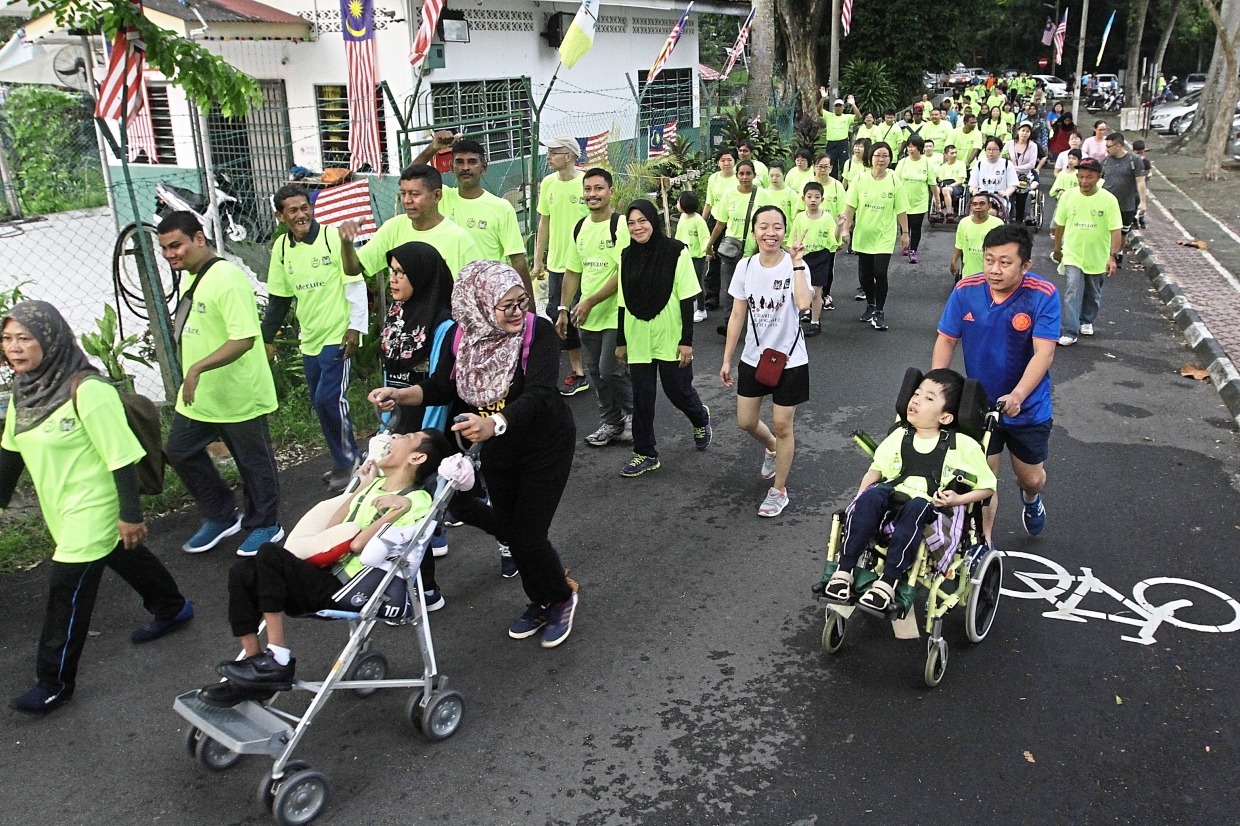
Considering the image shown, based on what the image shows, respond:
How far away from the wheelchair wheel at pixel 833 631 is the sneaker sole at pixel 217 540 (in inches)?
139

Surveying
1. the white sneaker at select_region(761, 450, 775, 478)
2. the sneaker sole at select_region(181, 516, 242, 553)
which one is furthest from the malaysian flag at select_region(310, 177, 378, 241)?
the white sneaker at select_region(761, 450, 775, 478)

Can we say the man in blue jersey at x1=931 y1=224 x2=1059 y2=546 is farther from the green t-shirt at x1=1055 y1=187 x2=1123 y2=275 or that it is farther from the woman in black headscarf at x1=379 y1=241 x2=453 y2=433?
the green t-shirt at x1=1055 y1=187 x2=1123 y2=275

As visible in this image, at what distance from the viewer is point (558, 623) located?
16.0 feet

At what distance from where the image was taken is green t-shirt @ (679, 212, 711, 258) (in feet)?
33.1

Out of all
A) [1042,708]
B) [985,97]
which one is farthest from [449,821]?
[985,97]

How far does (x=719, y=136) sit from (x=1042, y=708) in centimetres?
1905

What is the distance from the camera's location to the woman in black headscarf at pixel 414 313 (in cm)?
512

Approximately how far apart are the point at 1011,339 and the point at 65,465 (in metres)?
4.40

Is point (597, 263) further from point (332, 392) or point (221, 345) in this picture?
point (221, 345)

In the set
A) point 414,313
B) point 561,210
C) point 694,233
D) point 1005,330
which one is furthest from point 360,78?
point 1005,330

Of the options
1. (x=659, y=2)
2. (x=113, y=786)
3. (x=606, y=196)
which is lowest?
(x=113, y=786)

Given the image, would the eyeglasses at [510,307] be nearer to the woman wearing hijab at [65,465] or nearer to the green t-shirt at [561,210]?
the woman wearing hijab at [65,465]

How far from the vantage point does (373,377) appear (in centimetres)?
851

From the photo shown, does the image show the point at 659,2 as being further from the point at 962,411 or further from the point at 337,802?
the point at 337,802
